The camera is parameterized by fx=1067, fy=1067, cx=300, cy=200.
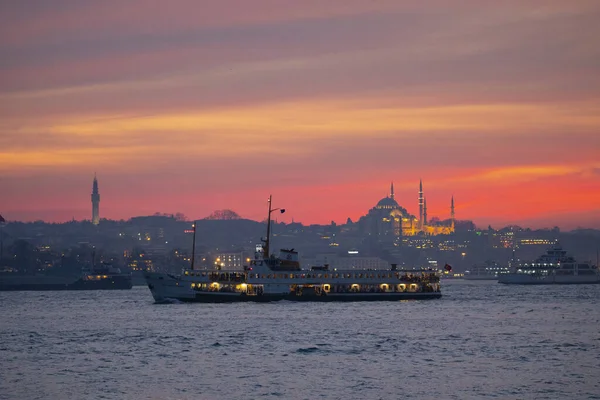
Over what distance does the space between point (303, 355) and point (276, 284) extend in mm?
47815

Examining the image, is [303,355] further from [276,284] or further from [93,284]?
[93,284]

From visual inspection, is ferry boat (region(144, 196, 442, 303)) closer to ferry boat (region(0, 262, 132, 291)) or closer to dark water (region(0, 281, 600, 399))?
dark water (region(0, 281, 600, 399))

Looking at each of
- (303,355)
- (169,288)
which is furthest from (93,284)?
(303,355)

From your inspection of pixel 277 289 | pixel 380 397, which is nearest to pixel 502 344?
pixel 380 397

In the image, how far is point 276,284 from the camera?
104m

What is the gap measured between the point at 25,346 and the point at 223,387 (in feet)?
72.7

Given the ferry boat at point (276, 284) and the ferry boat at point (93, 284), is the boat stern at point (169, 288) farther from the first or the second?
the ferry boat at point (93, 284)

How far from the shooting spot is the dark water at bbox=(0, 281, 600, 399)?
44844 millimetres

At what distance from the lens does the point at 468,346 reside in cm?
6088

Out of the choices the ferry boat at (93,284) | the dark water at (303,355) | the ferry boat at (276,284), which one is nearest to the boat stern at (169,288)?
the ferry boat at (276,284)

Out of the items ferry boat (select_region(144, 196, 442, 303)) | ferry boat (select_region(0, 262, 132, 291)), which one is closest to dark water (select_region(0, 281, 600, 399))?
ferry boat (select_region(144, 196, 442, 303))

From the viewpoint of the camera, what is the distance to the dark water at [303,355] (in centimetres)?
4484

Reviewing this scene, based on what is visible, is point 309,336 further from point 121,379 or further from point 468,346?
point 121,379

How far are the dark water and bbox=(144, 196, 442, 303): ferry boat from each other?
1071cm
